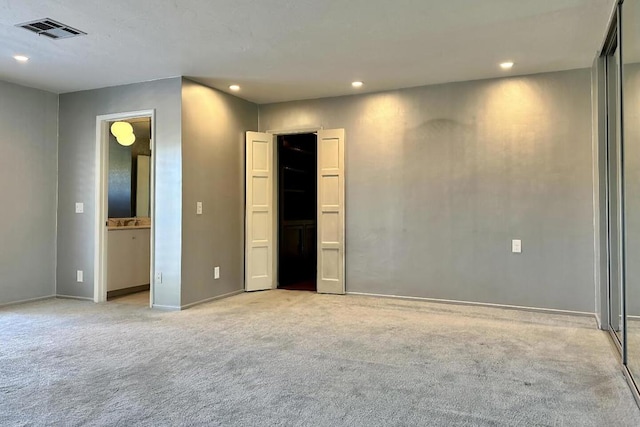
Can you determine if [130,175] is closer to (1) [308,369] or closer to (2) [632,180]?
(1) [308,369]

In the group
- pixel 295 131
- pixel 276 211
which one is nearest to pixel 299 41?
pixel 295 131

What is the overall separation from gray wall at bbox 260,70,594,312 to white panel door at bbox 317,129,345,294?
108 mm

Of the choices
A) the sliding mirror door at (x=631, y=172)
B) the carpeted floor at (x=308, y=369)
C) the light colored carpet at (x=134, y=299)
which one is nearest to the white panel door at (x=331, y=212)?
the carpeted floor at (x=308, y=369)

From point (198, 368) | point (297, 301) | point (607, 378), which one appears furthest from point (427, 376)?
point (297, 301)

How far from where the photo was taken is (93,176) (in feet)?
16.4

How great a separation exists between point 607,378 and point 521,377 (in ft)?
1.67

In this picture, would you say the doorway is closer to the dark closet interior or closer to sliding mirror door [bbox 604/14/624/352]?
the dark closet interior

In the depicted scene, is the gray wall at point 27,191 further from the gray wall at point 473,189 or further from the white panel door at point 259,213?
the gray wall at point 473,189

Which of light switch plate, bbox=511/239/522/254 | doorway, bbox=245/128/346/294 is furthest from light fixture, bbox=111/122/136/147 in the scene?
light switch plate, bbox=511/239/522/254

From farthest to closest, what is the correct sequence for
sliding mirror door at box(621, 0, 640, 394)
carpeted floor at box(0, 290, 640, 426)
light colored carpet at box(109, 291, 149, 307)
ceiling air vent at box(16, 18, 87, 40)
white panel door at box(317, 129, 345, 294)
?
white panel door at box(317, 129, 345, 294), light colored carpet at box(109, 291, 149, 307), ceiling air vent at box(16, 18, 87, 40), sliding mirror door at box(621, 0, 640, 394), carpeted floor at box(0, 290, 640, 426)

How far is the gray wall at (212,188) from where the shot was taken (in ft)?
14.9

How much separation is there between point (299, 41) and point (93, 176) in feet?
9.77

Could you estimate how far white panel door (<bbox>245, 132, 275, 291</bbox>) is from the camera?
5.46m

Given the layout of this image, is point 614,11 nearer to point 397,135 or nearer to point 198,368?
point 397,135
